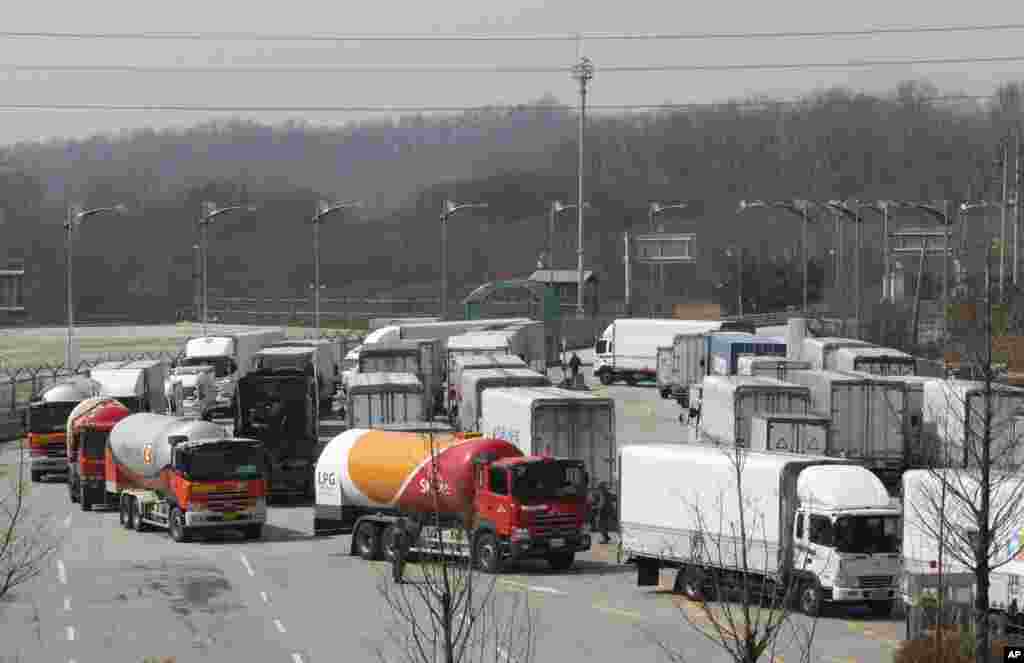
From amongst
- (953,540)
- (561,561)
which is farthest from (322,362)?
(953,540)

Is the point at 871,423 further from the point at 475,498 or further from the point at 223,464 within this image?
the point at 223,464

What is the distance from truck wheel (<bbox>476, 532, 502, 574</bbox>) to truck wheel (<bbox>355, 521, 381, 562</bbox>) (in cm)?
350

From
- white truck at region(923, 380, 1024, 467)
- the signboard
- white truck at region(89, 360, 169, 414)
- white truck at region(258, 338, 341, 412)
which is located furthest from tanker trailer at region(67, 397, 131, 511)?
the signboard

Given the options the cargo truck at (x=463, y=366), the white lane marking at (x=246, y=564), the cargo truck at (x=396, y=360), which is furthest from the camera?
the cargo truck at (x=396, y=360)

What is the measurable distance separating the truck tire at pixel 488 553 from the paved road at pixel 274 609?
433 millimetres

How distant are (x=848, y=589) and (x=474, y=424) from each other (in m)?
27.3

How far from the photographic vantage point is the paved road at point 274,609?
30.0 meters

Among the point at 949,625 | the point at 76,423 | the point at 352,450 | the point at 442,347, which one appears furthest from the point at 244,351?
the point at 949,625

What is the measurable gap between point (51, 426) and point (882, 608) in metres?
37.0

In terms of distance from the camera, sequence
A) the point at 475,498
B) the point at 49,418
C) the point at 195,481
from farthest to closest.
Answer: the point at 49,418 → the point at 195,481 → the point at 475,498

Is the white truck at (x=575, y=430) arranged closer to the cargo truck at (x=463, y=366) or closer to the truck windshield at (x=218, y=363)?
the cargo truck at (x=463, y=366)

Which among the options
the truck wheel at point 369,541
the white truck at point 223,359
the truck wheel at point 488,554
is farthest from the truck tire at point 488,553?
the white truck at point 223,359

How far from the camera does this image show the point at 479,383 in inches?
2217

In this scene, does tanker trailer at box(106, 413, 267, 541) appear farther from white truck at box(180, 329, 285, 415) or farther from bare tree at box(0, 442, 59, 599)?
white truck at box(180, 329, 285, 415)
